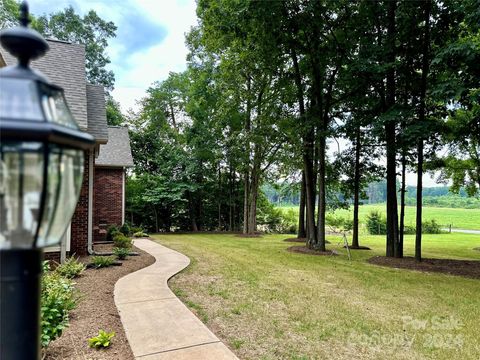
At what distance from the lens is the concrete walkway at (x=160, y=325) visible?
10.3 feet

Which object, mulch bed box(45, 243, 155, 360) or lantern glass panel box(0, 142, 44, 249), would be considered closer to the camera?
lantern glass panel box(0, 142, 44, 249)

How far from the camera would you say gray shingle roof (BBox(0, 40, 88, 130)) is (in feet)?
25.5

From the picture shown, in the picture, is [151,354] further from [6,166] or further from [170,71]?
[170,71]

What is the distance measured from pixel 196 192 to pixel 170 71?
9499mm

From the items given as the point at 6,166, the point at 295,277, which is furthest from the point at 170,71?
the point at 6,166

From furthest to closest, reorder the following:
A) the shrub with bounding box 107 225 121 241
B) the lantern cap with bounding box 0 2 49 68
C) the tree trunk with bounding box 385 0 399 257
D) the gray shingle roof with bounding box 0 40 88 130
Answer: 1. the shrub with bounding box 107 225 121 241
2. the tree trunk with bounding box 385 0 399 257
3. the gray shingle roof with bounding box 0 40 88 130
4. the lantern cap with bounding box 0 2 49 68

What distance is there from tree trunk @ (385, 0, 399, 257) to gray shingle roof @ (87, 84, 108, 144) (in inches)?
328

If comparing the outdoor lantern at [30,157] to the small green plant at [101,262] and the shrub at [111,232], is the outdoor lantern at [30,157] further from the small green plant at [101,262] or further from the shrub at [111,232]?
the shrub at [111,232]

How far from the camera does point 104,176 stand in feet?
46.5

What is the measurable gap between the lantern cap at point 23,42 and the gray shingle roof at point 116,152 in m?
13.9

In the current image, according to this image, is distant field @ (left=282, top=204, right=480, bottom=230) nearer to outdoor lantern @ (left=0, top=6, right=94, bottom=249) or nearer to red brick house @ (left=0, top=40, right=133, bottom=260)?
red brick house @ (left=0, top=40, right=133, bottom=260)

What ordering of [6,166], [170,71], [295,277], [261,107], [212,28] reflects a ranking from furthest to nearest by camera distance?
[170,71] < [261,107] < [212,28] < [295,277] < [6,166]

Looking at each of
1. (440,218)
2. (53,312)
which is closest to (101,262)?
(53,312)

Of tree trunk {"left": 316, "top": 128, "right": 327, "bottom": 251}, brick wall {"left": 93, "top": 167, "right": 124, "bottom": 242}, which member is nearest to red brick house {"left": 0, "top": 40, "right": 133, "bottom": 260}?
brick wall {"left": 93, "top": 167, "right": 124, "bottom": 242}
